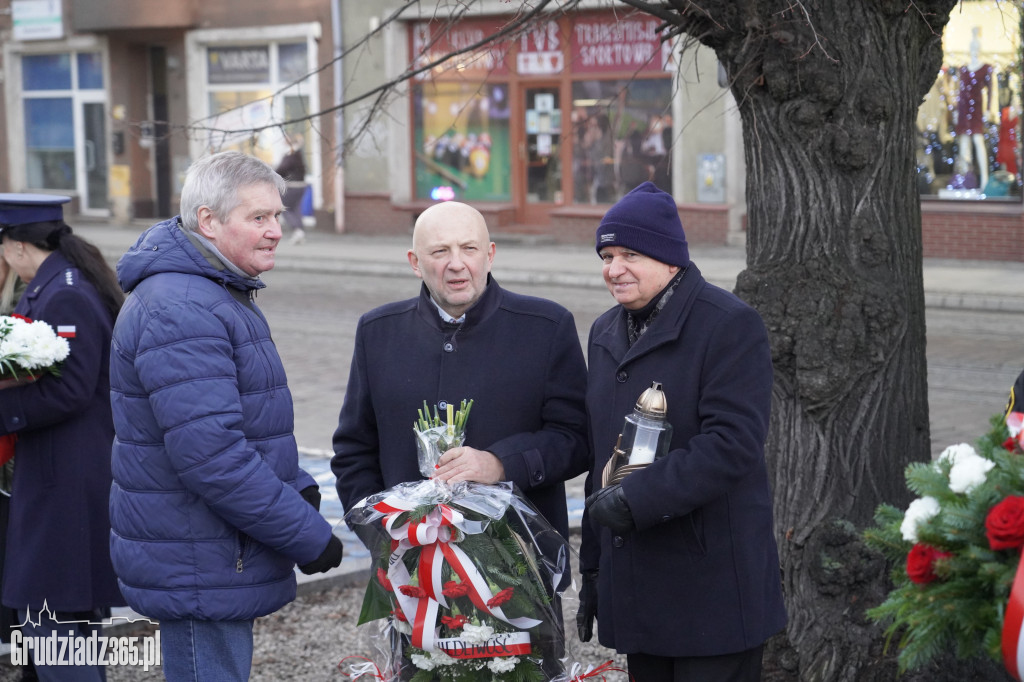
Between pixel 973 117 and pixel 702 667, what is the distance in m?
15.8

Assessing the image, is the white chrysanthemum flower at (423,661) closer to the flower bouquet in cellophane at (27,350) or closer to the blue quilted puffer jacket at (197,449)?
the blue quilted puffer jacket at (197,449)

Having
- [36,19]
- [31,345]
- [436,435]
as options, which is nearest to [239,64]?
[36,19]

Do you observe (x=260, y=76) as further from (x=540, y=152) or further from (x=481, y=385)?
(x=481, y=385)

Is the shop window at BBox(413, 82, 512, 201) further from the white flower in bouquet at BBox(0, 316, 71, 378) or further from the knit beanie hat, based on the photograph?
A: the knit beanie hat

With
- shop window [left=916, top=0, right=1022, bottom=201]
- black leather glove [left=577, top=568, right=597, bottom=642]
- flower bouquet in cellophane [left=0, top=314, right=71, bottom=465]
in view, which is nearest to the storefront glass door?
shop window [left=916, top=0, right=1022, bottom=201]

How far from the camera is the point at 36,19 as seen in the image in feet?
85.5

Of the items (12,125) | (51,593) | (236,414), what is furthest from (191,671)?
(12,125)

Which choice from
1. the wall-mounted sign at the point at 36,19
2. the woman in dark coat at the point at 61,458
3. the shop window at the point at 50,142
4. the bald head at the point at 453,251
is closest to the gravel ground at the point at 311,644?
the woman in dark coat at the point at 61,458

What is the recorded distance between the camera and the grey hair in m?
3.21

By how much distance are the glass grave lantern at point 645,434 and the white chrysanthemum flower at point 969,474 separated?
2.67 feet

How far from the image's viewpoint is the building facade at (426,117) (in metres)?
17.4

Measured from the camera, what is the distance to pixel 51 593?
4094 mm

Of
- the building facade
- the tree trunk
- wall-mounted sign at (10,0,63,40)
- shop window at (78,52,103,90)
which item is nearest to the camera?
the tree trunk

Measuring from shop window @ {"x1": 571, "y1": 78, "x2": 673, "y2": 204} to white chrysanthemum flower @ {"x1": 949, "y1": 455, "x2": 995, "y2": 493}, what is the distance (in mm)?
17556
